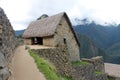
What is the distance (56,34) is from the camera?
2427 centimetres

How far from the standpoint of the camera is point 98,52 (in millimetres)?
82500

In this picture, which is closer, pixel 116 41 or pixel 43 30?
pixel 43 30

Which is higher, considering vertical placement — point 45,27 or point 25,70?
point 45,27

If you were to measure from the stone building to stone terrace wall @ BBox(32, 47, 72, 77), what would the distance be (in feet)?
14.5

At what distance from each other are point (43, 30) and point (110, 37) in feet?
275

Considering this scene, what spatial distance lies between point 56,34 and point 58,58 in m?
5.38

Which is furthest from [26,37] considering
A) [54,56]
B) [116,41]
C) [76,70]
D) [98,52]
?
[116,41]

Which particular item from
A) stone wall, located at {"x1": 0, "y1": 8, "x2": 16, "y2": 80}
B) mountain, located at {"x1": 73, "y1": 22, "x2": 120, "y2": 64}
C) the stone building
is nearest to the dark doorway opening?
the stone building

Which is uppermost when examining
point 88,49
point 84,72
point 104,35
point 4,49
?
point 104,35

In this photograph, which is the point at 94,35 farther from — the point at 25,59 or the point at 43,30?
the point at 25,59

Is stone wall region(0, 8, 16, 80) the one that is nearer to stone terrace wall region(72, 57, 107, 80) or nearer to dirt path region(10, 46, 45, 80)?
dirt path region(10, 46, 45, 80)

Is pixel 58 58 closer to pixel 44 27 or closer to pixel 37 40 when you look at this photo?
pixel 44 27

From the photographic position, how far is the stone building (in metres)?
24.3

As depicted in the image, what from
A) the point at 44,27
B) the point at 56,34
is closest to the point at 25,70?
the point at 56,34
